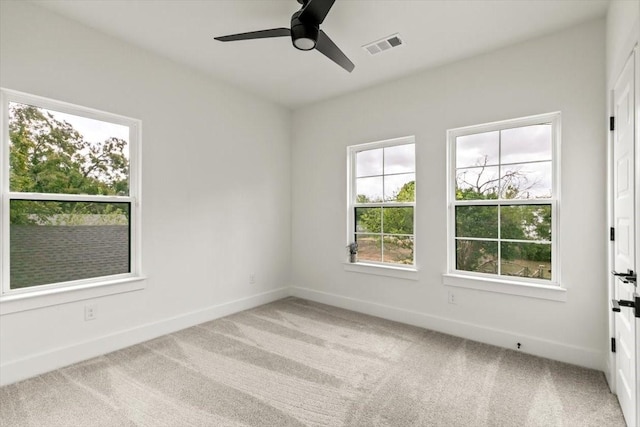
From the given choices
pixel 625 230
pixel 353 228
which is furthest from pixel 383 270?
pixel 625 230

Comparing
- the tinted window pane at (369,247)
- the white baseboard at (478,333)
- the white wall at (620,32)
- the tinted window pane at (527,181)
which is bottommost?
the white baseboard at (478,333)

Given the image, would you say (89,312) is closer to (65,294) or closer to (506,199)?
(65,294)

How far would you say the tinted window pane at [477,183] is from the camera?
319 cm

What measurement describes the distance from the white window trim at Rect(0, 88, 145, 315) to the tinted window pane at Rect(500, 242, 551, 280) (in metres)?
3.54

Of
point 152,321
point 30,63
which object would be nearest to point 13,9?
point 30,63

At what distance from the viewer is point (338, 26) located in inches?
108

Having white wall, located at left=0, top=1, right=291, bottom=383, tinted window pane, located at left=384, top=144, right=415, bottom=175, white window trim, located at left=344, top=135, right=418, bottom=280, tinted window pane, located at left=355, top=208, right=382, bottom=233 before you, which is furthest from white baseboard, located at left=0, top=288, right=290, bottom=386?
tinted window pane, located at left=384, top=144, right=415, bottom=175

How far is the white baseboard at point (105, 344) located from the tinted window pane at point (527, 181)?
326cm

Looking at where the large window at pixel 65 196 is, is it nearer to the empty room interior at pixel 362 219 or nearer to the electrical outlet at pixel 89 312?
the empty room interior at pixel 362 219

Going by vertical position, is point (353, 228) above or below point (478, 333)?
above

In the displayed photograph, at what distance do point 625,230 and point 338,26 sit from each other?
252 centimetres

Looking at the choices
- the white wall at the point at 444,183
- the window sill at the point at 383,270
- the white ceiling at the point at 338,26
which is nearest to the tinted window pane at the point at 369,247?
the window sill at the point at 383,270

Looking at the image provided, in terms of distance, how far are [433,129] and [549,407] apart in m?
2.60

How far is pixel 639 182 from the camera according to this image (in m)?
A: 1.56
